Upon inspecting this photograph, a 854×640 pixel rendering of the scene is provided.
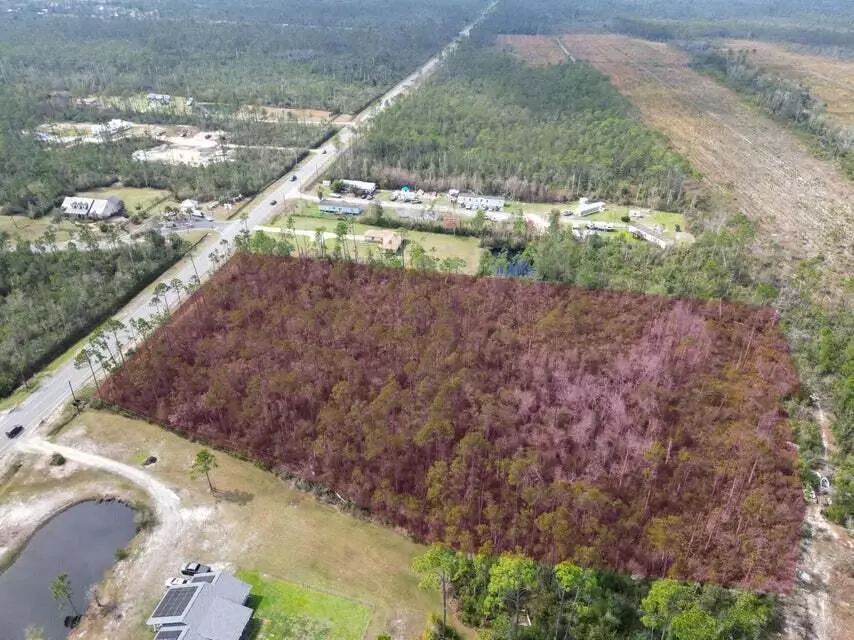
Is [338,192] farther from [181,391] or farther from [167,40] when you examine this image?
[167,40]

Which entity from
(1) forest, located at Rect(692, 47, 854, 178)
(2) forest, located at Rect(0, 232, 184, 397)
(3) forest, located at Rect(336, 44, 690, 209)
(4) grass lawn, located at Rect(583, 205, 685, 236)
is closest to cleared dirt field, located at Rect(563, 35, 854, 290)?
(1) forest, located at Rect(692, 47, 854, 178)

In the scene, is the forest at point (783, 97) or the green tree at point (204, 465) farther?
the forest at point (783, 97)

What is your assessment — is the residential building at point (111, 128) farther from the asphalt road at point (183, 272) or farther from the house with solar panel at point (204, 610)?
the house with solar panel at point (204, 610)

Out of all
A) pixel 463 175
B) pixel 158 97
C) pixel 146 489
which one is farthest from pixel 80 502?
pixel 158 97

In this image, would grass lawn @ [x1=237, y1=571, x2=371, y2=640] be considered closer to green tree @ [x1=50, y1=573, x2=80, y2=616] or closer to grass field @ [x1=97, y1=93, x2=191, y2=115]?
green tree @ [x1=50, y1=573, x2=80, y2=616]

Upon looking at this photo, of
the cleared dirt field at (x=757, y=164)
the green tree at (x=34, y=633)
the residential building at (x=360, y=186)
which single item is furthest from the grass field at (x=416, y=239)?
the green tree at (x=34, y=633)

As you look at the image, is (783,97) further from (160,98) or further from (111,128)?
(111,128)
